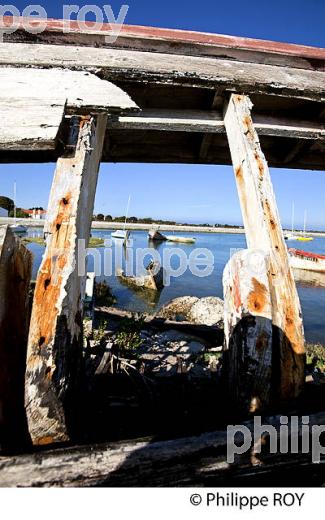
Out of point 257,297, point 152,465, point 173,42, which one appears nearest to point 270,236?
point 257,297

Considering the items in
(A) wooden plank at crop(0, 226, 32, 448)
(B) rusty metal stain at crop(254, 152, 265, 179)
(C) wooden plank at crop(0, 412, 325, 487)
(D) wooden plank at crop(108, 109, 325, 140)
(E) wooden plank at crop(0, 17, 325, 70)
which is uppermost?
(E) wooden plank at crop(0, 17, 325, 70)

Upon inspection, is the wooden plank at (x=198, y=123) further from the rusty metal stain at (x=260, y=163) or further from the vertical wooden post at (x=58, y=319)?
the vertical wooden post at (x=58, y=319)

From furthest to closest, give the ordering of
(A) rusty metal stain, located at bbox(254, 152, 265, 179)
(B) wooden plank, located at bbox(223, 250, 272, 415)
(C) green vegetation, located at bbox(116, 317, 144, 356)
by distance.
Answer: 1. (C) green vegetation, located at bbox(116, 317, 144, 356)
2. (A) rusty metal stain, located at bbox(254, 152, 265, 179)
3. (B) wooden plank, located at bbox(223, 250, 272, 415)

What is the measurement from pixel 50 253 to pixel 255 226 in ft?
4.27

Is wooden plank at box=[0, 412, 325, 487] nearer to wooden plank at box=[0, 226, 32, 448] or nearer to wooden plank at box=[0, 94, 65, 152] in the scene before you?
wooden plank at box=[0, 226, 32, 448]

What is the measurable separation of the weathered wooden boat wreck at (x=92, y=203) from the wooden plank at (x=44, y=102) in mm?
11

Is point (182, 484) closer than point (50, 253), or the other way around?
point (182, 484)

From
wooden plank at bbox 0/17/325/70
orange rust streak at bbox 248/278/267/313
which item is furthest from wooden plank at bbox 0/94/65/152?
orange rust streak at bbox 248/278/267/313

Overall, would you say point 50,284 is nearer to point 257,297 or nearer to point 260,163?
point 257,297

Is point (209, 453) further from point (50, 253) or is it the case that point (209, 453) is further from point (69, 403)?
point (50, 253)

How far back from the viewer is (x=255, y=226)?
198cm

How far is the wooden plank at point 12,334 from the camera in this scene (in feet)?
4.13

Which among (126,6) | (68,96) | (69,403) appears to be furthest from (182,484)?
(126,6)

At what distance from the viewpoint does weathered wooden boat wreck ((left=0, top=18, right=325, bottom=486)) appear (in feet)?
3.77
